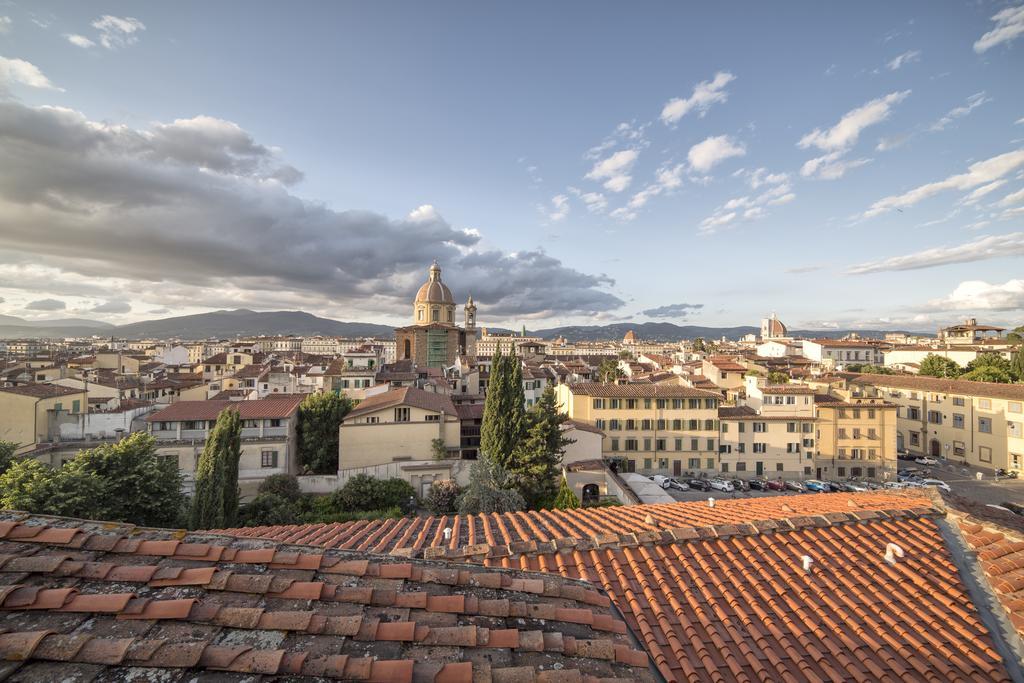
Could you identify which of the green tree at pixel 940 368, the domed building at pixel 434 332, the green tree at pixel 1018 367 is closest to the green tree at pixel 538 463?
the domed building at pixel 434 332

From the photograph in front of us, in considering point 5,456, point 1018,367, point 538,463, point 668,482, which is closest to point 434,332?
point 668,482

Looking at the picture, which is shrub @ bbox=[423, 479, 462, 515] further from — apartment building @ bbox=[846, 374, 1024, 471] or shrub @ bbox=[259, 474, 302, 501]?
apartment building @ bbox=[846, 374, 1024, 471]

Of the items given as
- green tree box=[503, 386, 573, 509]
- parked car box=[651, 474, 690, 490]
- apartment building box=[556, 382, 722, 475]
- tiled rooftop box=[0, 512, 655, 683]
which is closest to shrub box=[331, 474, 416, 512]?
green tree box=[503, 386, 573, 509]

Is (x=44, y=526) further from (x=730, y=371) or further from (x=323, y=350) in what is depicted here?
(x=323, y=350)

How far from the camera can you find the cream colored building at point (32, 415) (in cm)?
2623

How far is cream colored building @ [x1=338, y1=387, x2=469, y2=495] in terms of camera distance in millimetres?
26750

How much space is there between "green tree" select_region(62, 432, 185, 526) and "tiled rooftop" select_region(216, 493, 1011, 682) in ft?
56.0

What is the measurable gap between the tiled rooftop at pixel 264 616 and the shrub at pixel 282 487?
2491 cm

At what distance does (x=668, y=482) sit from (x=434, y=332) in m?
53.5

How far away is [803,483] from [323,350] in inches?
6092

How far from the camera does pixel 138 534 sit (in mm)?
2924

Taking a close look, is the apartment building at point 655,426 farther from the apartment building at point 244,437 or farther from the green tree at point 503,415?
the apartment building at point 244,437

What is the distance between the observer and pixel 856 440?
38469 mm

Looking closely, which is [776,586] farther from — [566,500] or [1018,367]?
[1018,367]
